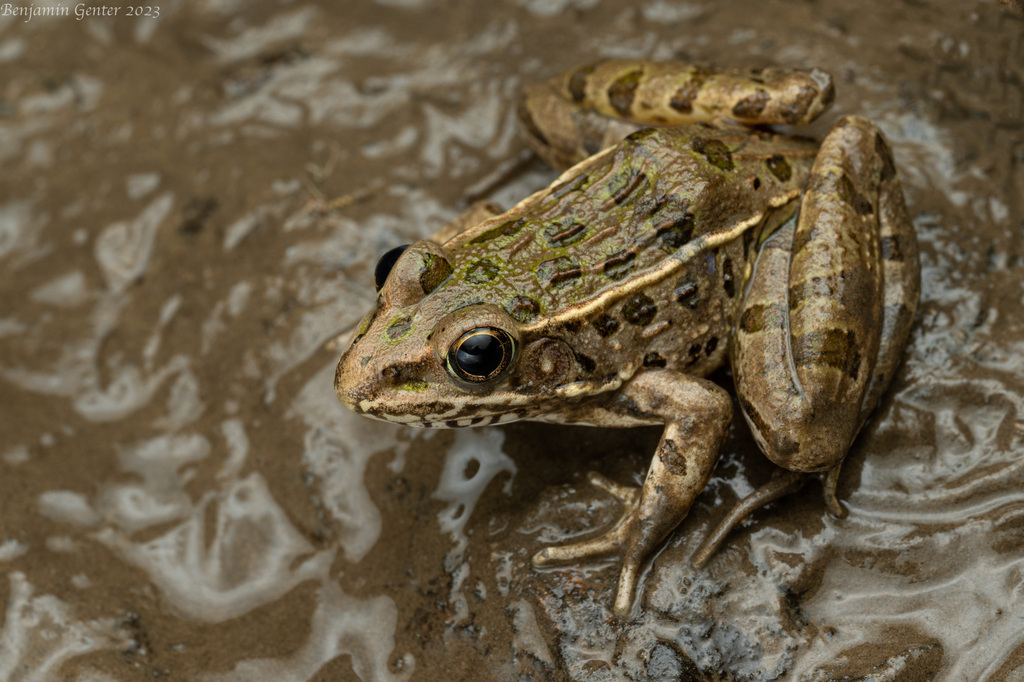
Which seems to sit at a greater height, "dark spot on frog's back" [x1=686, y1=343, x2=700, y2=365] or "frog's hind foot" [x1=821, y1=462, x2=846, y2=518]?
"dark spot on frog's back" [x1=686, y1=343, x2=700, y2=365]

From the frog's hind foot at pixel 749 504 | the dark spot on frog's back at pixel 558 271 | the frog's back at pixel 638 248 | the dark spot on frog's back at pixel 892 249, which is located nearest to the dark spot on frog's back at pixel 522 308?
the frog's back at pixel 638 248

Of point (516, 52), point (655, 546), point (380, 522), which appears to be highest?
point (516, 52)

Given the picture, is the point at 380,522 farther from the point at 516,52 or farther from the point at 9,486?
the point at 516,52

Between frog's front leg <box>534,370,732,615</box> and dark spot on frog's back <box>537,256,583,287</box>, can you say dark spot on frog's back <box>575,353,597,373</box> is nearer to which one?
frog's front leg <box>534,370,732,615</box>

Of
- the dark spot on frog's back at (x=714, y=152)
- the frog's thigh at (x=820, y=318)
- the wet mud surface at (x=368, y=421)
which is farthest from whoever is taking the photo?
the dark spot on frog's back at (x=714, y=152)

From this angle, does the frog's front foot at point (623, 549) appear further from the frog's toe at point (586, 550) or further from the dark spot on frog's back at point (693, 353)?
the dark spot on frog's back at point (693, 353)

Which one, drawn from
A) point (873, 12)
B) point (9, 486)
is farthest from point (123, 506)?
point (873, 12)

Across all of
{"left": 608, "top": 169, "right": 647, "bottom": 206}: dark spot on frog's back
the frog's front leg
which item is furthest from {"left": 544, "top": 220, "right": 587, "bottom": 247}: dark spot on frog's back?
the frog's front leg
